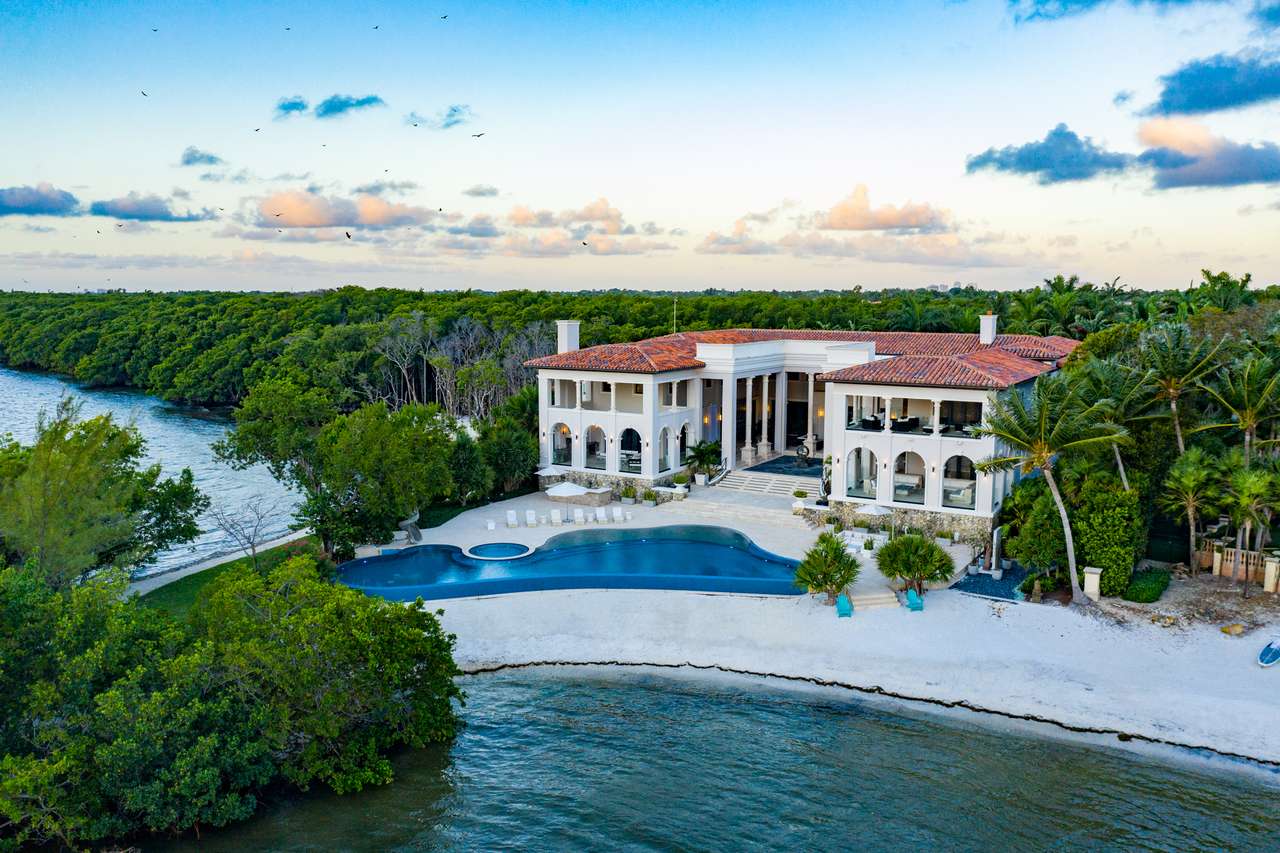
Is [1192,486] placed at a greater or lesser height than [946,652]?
greater

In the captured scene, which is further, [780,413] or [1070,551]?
[780,413]

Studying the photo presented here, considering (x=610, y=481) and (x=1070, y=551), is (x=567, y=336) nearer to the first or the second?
(x=610, y=481)

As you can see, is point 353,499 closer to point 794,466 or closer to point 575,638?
point 575,638

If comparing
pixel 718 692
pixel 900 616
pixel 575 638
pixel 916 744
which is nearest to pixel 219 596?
pixel 575 638

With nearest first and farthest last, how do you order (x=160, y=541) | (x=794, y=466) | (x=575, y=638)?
(x=575, y=638) → (x=160, y=541) → (x=794, y=466)

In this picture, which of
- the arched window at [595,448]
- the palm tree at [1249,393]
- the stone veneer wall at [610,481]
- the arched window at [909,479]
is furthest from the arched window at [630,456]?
the palm tree at [1249,393]

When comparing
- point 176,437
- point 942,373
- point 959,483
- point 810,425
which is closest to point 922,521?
point 959,483

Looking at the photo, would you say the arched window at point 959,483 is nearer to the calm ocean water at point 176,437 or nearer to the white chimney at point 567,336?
the white chimney at point 567,336
